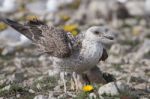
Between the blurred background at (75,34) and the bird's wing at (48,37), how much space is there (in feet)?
2.45

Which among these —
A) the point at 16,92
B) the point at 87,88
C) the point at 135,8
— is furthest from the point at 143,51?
the point at 135,8

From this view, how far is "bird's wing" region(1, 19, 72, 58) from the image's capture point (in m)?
8.83

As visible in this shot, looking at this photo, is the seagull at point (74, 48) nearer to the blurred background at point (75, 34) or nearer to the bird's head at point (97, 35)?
the bird's head at point (97, 35)

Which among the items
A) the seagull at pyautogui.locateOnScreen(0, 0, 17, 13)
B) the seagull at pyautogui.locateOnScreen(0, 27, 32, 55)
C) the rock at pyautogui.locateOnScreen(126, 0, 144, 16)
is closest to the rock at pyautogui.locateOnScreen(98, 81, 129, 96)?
the seagull at pyautogui.locateOnScreen(0, 27, 32, 55)

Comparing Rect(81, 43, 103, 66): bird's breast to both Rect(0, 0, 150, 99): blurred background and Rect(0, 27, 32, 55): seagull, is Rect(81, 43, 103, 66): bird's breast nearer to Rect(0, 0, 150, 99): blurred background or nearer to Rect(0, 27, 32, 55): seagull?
Rect(0, 0, 150, 99): blurred background

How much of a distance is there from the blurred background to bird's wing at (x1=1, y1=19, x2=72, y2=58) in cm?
75

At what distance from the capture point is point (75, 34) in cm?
1323

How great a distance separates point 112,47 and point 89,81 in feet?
14.3

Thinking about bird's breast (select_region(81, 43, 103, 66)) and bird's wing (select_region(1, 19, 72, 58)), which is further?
bird's wing (select_region(1, 19, 72, 58))

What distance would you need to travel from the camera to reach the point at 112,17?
17.9 metres

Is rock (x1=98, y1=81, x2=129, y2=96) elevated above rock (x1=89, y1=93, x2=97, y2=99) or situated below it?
above

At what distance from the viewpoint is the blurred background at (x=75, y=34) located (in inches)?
398

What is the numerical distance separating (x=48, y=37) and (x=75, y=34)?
410cm

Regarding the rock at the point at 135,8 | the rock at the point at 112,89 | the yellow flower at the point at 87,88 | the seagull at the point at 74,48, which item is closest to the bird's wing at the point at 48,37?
the seagull at the point at 74,48
